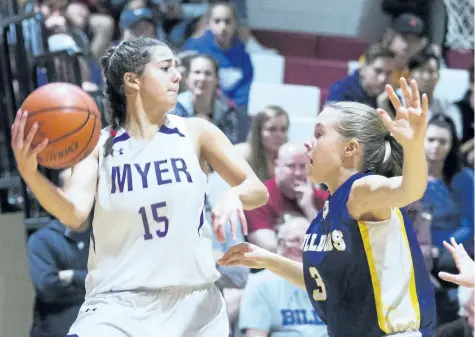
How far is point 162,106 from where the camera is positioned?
3434mm

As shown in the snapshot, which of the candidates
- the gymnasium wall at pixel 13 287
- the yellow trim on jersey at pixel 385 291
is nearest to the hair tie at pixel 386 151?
the yellow trim on jersey at pixel 385 291

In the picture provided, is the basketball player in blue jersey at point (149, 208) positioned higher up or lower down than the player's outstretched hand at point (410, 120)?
lower down

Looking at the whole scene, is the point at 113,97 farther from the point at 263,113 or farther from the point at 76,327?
the point at 263,113

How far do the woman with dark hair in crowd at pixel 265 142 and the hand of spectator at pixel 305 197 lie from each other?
0.32 metres

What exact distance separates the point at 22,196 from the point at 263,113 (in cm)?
154

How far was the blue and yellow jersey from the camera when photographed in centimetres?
302

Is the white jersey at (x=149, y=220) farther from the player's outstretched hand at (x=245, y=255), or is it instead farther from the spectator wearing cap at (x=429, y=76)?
the spectator wearing cap at (x=429, y=76)

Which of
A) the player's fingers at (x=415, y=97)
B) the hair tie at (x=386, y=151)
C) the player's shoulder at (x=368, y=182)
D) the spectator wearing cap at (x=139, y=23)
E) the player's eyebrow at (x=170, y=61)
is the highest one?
the spectator wearing cap at (x=139, y=23)

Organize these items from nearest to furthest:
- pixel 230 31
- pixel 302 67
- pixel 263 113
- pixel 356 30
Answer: pixel 263 113, pixel 230 31, pixel 302 67, pixel 356 30

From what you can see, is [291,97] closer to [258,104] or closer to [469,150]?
[258,104]

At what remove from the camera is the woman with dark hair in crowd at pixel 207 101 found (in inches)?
237

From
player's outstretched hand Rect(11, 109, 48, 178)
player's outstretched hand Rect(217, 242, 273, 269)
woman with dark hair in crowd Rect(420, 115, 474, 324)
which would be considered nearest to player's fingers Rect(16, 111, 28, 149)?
player's outstretched hand Rect(11, 109, 48, 178)

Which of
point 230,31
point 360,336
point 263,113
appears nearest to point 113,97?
point 360,336

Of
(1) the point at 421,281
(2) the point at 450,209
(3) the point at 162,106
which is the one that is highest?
(3) the point at 162,106
